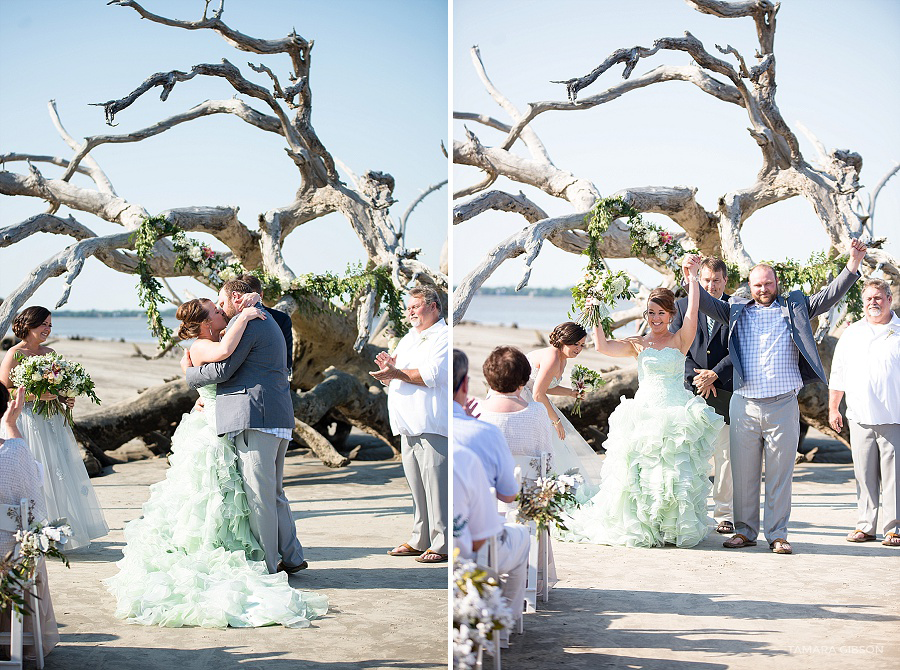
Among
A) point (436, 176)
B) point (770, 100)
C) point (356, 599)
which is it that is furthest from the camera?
point (436, 176)

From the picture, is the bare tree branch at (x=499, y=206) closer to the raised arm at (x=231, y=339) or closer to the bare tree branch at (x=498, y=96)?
the bare tree branch at (x=498, y=96)

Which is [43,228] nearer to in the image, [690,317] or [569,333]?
[569,333]

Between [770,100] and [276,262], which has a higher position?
[770,100]

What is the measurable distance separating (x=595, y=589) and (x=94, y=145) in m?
7.73

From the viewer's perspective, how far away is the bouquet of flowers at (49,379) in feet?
18.3

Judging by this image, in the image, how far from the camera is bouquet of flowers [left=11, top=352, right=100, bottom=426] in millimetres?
5591

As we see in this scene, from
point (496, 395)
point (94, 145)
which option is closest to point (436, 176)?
point (94, 145)

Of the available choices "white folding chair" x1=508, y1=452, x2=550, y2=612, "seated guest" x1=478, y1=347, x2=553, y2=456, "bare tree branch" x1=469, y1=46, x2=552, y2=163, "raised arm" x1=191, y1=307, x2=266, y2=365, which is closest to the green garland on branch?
"bare tree branch" x1=469, y1=46, x2=552, y2=163

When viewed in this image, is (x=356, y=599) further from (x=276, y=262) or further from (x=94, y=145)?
(x=94, y=145)

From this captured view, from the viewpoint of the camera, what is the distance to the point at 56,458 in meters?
6.00

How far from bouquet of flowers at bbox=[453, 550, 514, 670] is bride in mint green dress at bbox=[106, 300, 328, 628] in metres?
1.54

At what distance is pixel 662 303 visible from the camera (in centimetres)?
615

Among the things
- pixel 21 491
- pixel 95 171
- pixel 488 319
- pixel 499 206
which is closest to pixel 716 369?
pixel 499 206

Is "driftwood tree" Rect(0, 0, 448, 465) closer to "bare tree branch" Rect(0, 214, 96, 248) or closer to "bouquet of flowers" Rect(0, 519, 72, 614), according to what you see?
"bare tree branch" Rect(0, 214, 96, 248)
